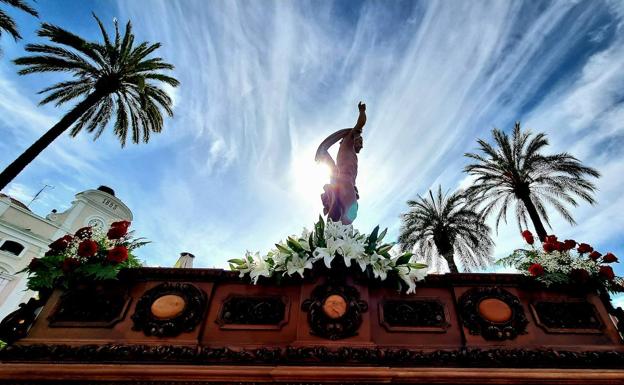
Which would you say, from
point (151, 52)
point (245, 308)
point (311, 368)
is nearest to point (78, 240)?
point (245, 308)

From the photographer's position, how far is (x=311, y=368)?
2.79m

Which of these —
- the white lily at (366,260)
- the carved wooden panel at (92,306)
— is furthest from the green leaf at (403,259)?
the carved wooden panel at (92,306)

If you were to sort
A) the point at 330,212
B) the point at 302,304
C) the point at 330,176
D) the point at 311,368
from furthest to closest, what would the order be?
1. the point at 330,176
2. the point at 330,212
3. the point at 302,304
4. the point at 311,368

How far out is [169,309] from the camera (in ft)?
10.7

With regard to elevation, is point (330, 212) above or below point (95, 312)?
above

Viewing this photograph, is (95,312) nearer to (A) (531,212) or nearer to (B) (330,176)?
(B) (330,176)

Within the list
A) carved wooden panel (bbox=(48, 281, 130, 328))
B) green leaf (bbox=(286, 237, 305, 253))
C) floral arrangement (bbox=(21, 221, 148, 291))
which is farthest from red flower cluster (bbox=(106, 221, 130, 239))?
green leaf (bbox=(286, 237, 305, 253))

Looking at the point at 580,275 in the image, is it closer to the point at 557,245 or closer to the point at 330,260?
the point at 557,245

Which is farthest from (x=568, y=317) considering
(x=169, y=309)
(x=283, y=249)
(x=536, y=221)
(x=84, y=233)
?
(x=536, y=221)

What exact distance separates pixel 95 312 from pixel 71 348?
1.31ft

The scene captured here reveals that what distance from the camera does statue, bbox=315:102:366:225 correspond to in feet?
16.0

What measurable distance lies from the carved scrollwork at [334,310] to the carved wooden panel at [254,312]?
265mm

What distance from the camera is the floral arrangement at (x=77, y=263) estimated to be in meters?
3.41

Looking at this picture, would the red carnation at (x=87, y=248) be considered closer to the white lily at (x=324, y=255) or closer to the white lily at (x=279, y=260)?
the white lily at (x=279, y=260)
